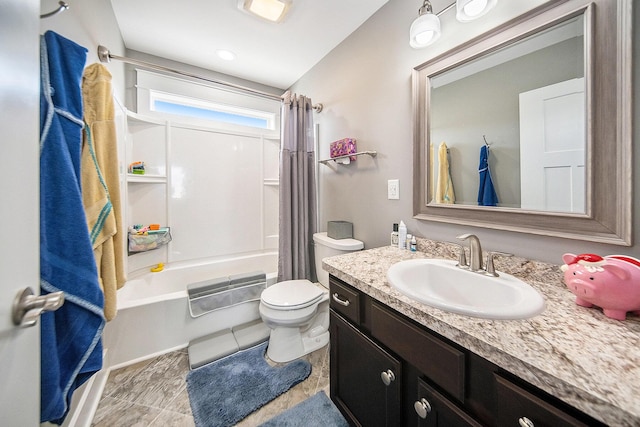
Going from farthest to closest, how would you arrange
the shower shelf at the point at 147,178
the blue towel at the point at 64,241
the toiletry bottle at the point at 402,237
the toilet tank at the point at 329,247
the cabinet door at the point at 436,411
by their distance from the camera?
the shower shelf at the point at 147,178, the toilet tank at the point at 329,247, the toiletry bottle at the point at 402,237, the blue towel at the point at 64,241, the cabinet door at the point at 436,411

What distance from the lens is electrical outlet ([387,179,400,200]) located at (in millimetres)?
1489

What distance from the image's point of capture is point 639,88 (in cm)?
71

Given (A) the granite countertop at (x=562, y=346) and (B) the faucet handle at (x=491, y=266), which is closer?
(A) the granite countertop at (x=562, y=346)

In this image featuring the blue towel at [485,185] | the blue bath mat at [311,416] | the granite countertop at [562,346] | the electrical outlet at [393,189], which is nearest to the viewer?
the granite countertop at [562,346]

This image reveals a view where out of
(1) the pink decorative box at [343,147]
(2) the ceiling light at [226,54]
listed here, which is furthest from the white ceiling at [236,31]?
(1) the pink decorative box at [343,147]

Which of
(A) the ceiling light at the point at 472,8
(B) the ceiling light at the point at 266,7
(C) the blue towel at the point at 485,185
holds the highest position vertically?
(B) the ceiling light at the point at 266,7

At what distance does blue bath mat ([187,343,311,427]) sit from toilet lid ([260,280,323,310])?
0.42 m

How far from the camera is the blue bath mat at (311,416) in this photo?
1188 mm

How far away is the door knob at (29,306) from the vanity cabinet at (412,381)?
2.88 ft

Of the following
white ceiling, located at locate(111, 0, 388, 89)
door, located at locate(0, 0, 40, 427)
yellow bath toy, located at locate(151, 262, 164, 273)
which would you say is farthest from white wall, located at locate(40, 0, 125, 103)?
yellow bath toy, located at locate(151, 262, 164, 273)

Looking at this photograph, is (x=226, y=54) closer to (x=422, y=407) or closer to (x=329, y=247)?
(x=329, y=247)

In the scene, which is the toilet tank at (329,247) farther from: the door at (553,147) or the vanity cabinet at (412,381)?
the door at (553,147)

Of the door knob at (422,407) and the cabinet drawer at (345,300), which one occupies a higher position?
the cabinet drawer at (345,300)

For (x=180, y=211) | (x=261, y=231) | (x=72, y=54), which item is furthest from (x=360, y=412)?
(x=180, y=211)
